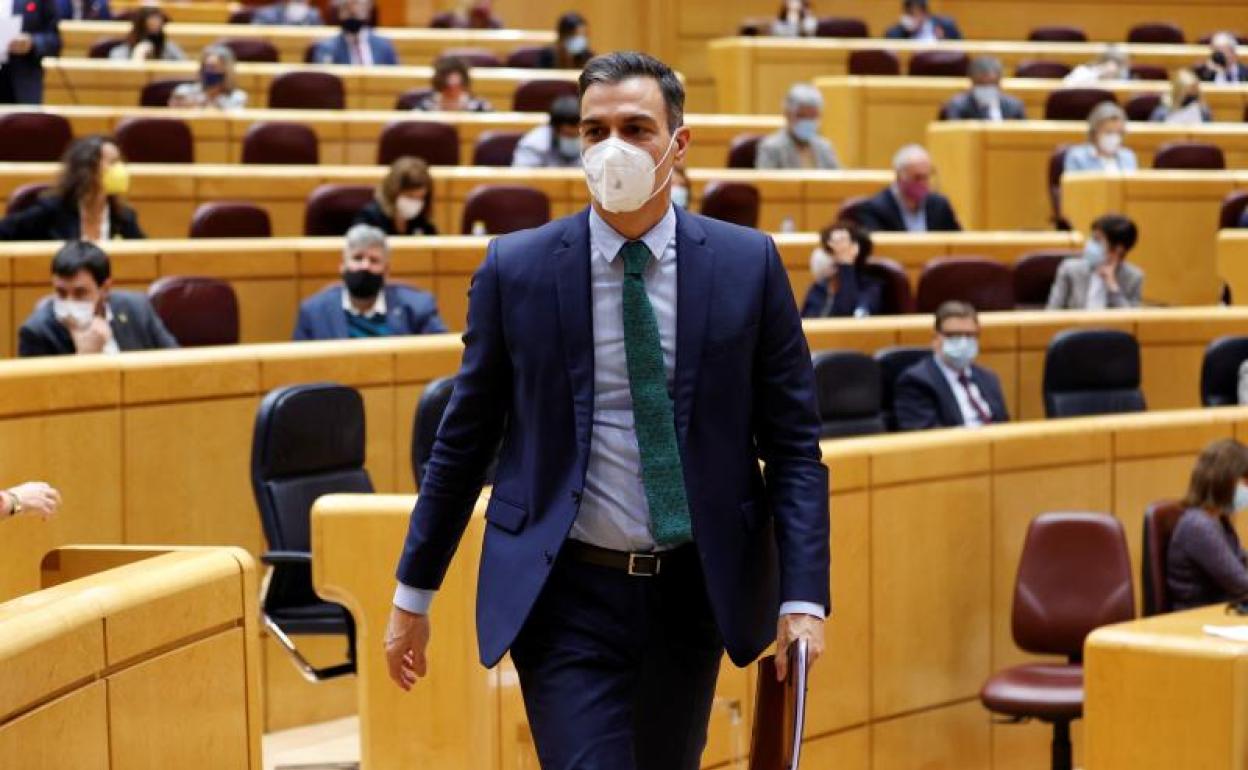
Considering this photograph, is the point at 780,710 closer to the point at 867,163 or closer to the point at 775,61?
the point at 867,163

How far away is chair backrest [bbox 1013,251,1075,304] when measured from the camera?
779 cm

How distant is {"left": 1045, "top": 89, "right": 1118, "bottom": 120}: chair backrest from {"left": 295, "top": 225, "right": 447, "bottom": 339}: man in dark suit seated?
18.3 ft

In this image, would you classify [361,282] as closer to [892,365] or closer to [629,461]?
[892,365]

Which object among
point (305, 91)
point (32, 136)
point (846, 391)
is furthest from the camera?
point (305, 91)

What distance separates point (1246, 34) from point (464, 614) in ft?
41.0

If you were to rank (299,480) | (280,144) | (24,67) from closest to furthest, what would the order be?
(299,480) < (280,144) < (24,67)

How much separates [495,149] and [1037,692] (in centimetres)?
444

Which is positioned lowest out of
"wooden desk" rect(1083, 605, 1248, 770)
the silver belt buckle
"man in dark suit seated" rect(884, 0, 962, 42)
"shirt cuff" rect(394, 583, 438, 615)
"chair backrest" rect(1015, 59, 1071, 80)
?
"wooden desk" rect(1083, 605, 1248, 770)

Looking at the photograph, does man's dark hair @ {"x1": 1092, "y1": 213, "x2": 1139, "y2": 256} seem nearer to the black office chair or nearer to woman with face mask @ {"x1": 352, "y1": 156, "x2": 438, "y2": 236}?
woman with face mask @ {"x1": 352, "y1": 156, "x2": 438, "y2": 236}

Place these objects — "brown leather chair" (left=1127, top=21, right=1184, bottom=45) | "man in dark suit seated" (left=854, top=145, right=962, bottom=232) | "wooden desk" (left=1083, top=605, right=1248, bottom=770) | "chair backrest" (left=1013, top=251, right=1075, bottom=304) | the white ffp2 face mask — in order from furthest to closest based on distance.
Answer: "brown leather chair" (left=1127, top=21, right=1184, bottom=45), "man in dark suit seated" (left=854, top=145, right=962, bottom=232), "chair backrest" (left=1013, top=251, right=1075, bottom=304), "wooden desk" (left=1083, top=605, right=1248, bottom=770), the white ffp2 face mask

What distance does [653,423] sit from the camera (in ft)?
7.63

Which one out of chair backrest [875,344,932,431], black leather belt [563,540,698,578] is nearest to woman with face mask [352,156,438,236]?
chair backrest [875,344,932,431]

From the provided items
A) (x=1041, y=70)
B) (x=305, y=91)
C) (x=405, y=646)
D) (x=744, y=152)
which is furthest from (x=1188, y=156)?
(x=405, y=646)

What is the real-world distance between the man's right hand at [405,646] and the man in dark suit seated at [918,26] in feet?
35.3
